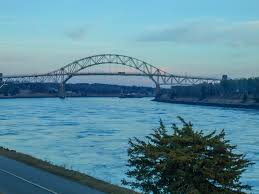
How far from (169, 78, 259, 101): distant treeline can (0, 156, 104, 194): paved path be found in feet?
210

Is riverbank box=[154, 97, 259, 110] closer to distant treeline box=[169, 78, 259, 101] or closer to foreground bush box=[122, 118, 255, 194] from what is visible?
distant treeline box=[169, 78, 259, 101]

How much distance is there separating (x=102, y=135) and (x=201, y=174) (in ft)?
65.7

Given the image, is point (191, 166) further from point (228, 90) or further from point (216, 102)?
point (228, 90)

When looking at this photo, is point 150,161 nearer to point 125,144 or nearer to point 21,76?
point 125,144

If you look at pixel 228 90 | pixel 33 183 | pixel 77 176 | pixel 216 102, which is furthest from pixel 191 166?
pixel 228 90

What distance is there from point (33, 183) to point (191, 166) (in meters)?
4.12

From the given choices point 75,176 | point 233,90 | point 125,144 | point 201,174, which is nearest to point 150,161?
point 201,174

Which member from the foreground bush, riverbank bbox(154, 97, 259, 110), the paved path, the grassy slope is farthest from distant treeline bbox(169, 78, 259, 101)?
the foreground bush

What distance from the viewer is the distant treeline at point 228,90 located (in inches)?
3039

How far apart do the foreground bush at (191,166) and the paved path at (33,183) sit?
257cm

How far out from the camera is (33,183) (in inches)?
372

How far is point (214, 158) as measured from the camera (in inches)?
248

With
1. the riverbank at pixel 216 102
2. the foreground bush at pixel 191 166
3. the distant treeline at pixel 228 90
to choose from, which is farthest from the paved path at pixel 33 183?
the distant treeline at pixel 228 90

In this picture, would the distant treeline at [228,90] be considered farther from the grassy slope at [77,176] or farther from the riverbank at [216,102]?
the grassy slope at [77,176]
